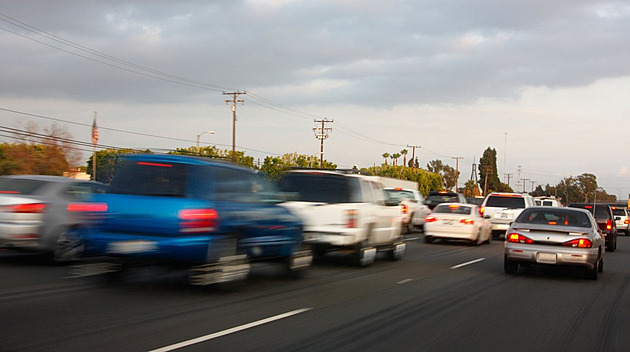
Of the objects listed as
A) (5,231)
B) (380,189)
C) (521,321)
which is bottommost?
(521,321)

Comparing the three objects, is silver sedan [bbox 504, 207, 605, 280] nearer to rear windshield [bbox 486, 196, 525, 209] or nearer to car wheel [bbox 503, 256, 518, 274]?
car wheel [bbox 503, 256, 518, 274]

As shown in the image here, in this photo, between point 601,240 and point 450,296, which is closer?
point 450,296

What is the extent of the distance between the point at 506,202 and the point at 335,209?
14.0 m

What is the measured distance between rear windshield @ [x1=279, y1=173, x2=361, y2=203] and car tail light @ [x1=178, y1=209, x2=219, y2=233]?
4357 mm

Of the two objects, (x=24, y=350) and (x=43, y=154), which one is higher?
(x=43, y=154)

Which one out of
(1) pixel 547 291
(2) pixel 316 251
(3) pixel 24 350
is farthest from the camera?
(2) pixel 316 251

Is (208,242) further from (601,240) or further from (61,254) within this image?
(601,240)

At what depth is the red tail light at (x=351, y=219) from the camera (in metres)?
13.1

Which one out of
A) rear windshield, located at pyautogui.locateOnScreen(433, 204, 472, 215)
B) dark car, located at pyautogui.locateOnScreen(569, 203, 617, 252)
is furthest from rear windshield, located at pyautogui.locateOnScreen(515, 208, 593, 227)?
dark car, located at pyautogui.locateOnScreen(569, 203, 617, 252)

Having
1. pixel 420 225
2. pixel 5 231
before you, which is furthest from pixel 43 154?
pixel 5 231

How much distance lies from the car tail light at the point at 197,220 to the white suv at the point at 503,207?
17789mm

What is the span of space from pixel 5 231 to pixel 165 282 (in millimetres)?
3446

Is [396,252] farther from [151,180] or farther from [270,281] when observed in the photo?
[151,180]

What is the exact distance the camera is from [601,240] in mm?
13727
